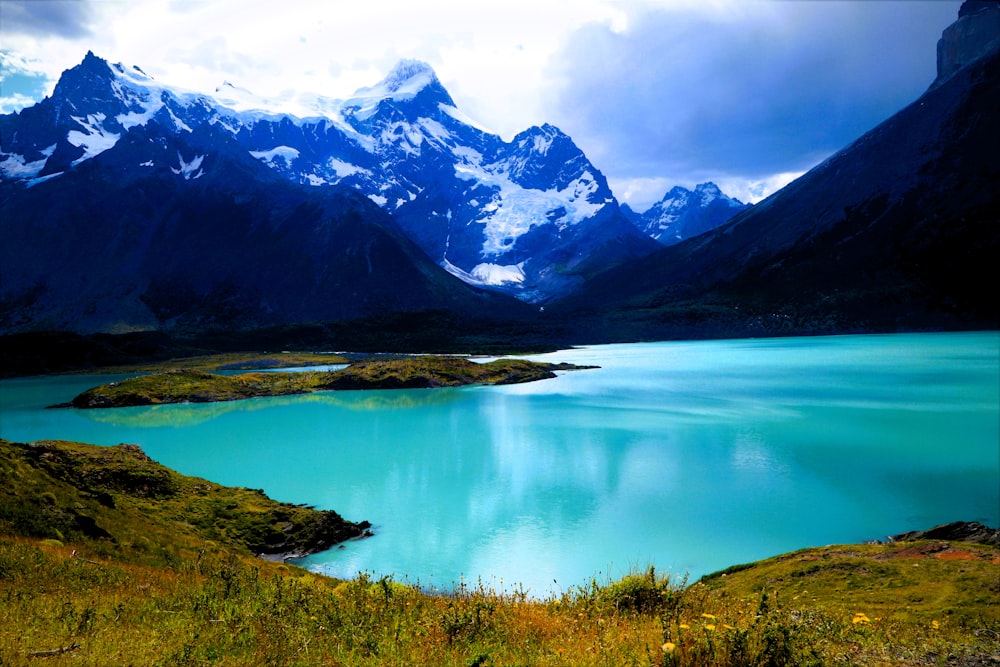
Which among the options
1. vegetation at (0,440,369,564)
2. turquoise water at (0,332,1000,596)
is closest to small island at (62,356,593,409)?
turquoise water at (0,332,1000,596)

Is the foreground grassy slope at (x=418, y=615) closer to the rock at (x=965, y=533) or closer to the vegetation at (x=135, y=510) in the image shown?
the vegetation at (x=135, y=510)

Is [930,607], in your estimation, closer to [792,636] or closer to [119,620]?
[792,636]

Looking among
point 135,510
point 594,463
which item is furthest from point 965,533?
point 135,510

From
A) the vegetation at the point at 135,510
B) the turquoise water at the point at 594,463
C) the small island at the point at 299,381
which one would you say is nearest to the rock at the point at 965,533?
the turquoise water at the point at 594,463

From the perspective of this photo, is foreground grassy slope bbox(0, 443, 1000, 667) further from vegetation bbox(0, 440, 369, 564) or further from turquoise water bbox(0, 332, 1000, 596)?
turquoise water bbox(0, 332, 1000, 596)

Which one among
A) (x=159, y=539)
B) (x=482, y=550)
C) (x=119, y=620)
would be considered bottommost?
(x=482, y=550)

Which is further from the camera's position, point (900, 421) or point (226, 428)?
point (226, 428)

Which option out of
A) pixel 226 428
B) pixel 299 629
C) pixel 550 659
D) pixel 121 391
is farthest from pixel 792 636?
pixel 121 391
